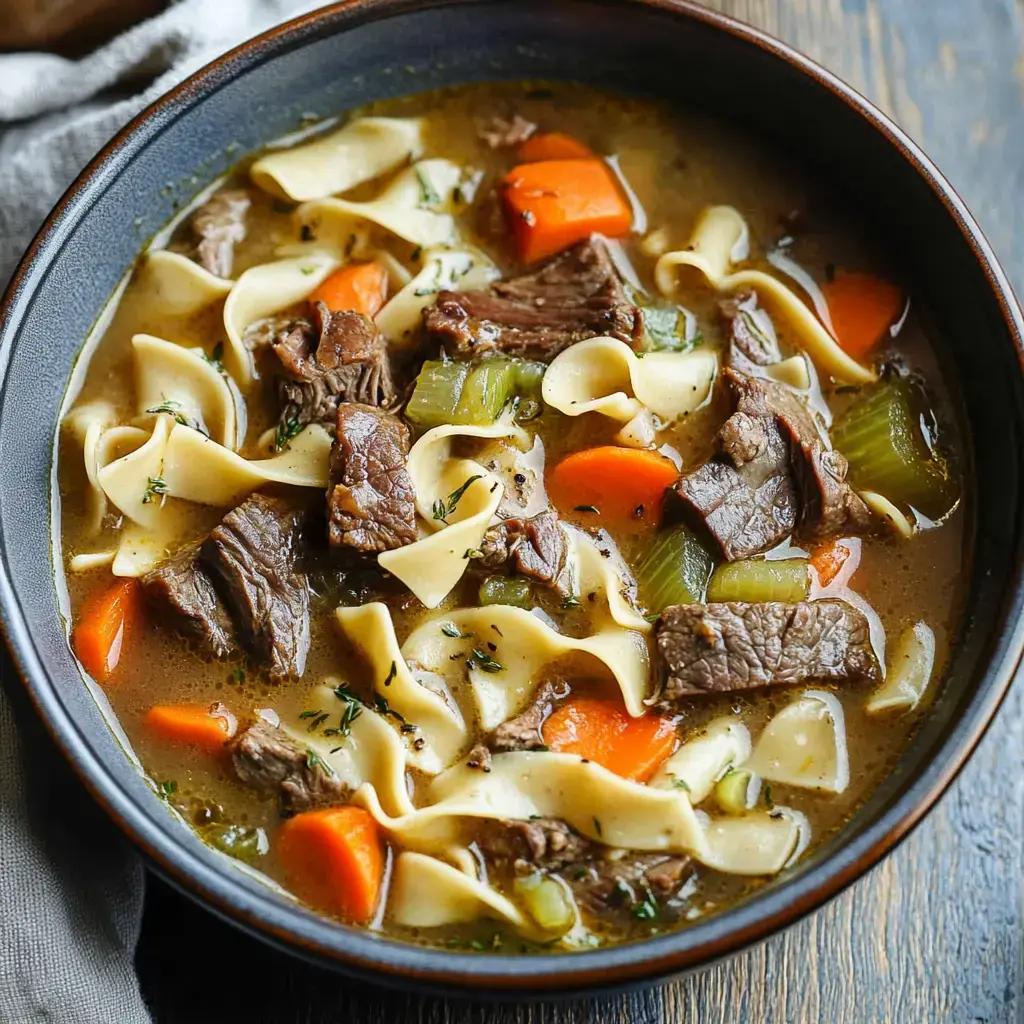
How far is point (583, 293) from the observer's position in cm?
489

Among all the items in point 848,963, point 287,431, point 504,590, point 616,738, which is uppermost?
point 287,431

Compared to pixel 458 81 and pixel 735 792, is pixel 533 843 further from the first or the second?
pixel 458 81

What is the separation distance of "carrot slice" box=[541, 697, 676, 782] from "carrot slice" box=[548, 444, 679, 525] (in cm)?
74

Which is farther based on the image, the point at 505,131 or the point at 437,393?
the point at 505,131

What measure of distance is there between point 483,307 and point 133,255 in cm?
143

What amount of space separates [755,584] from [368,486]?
143 cm

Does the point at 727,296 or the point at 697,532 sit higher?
the point at 727,296

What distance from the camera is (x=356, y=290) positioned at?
507 centimetres

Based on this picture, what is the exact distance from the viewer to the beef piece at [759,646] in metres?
4.30

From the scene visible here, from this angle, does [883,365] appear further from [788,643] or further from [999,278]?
[788,643]

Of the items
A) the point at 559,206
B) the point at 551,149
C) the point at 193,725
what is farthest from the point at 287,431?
the point at 551,149

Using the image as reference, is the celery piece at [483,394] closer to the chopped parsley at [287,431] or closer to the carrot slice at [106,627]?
the chopped parsley at [287,431]

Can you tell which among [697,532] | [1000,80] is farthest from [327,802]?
[1000,80]

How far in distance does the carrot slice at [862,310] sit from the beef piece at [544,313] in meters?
0.81
